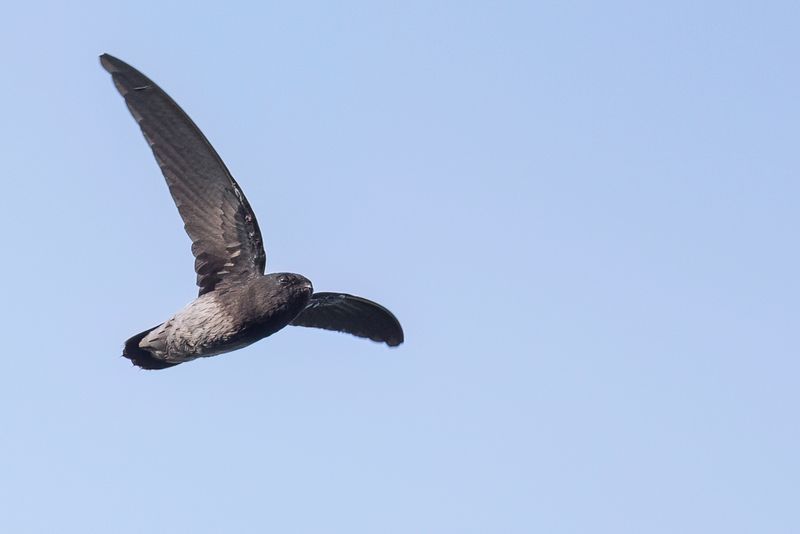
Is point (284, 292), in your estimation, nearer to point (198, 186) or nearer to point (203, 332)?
point (203, 332)

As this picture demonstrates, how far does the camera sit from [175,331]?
771 inches

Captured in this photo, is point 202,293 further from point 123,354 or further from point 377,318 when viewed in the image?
point 377,318

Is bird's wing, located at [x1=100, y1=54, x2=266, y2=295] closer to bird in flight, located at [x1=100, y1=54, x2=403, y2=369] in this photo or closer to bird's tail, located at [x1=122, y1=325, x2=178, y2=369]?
bird in flight, located at [x1=100, y1=54, x2=403, y2=369]

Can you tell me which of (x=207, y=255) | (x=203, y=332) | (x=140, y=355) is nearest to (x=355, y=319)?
(x=207, y=255)

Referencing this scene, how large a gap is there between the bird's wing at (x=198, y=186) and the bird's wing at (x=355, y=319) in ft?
5.90

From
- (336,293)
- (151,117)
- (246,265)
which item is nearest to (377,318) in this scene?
(336,293)

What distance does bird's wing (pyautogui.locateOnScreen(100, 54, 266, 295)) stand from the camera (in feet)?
63.2

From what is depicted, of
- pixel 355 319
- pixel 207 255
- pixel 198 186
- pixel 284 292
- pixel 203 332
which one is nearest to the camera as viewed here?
pixel 284 292

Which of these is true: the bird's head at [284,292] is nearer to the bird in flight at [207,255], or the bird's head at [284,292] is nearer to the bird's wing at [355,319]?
the bird in flight at [207,255]

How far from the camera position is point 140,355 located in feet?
65.6

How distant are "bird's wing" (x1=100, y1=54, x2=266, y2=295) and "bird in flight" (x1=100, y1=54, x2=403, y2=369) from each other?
0.01 metres

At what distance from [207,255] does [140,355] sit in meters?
1.55

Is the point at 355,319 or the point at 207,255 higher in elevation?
the point at 355,319

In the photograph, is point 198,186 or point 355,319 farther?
point 355,319
